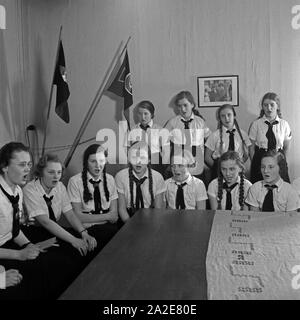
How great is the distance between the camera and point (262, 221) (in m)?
2.36

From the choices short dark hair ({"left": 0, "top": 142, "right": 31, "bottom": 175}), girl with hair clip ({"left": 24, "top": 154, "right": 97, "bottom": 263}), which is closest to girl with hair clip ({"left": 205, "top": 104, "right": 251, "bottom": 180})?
girl with hair clip ({"left": 24, "top": 154, "right": 97, "bottom": 263})

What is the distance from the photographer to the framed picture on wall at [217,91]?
4531mm

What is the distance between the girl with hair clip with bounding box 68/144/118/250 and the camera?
9.77 ft

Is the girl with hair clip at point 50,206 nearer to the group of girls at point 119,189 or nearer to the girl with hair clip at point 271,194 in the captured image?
the group of girls at point 119,189

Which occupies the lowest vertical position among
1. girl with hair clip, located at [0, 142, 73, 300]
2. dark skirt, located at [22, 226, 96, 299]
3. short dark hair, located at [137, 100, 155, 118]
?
dark skirt, located at [22, 226, 96, 299]

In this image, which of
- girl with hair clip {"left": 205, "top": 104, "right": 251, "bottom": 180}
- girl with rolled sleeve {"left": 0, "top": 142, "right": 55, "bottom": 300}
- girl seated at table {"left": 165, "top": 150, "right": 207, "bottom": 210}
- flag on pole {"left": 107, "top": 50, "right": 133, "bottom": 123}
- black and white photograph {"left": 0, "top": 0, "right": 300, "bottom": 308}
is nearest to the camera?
girl with rolled sleeve {"left": 0, "top": 142, "right": 55, "bottom": 300}

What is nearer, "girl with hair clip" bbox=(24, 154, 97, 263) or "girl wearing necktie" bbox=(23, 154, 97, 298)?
"girl wearing necktie" bbox=(23, 154, 97, 298)

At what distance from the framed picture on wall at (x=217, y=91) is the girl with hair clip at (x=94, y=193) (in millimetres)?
1872

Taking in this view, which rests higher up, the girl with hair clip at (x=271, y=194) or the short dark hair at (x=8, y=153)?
the short dark hair at (x=8, y=153)

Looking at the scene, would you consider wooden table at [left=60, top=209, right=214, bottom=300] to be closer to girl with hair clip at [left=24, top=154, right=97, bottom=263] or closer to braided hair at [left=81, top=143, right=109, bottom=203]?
girl with hair clip at [left=24, top=154, right=97, bottom=263]

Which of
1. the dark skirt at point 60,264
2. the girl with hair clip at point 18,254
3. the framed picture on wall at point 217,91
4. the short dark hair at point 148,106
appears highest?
the framed picture on wall at point 217,91

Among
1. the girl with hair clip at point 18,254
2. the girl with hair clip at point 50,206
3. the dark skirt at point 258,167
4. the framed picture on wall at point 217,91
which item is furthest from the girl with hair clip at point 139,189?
the framed picture on wall at point 217,91

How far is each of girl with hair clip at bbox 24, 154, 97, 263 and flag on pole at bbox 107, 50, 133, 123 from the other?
5.71ft

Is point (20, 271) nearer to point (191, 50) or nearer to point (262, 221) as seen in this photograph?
point (262, 221)
